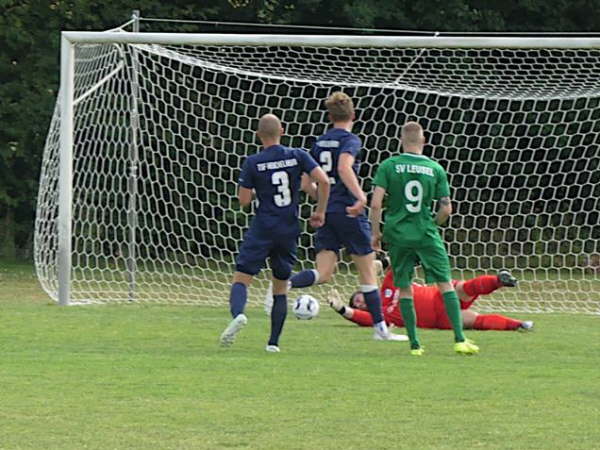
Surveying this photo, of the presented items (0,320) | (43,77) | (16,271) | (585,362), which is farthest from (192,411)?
(43,77)

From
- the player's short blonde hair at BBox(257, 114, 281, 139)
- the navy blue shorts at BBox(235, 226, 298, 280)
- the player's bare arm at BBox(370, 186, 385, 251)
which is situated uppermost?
the player's short blonde hair at BBox(257, 114, 281, 139)

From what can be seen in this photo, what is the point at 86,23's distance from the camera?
873 inches

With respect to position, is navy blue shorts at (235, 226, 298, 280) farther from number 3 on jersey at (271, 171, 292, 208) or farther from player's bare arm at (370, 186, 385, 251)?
player's bare arm at (370, 186, 385, 251)

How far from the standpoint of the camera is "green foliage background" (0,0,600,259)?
21672mm

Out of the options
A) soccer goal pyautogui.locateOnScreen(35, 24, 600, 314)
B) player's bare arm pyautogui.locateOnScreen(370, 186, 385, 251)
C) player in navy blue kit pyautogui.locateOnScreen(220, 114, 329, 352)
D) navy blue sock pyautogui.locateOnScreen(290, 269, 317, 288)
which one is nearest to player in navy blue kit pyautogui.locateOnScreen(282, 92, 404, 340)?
player's bare arm pyautogui.locateOnScreen(370, 186, 385, 251)

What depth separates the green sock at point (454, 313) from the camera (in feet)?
31.0

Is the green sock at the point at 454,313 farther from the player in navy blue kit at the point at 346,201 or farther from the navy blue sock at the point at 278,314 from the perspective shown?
the navy blue sock at the point at 278,314

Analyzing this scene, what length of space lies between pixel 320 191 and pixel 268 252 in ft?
1.69

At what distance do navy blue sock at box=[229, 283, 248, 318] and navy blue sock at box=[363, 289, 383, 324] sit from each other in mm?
1234

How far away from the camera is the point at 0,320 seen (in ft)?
37.5

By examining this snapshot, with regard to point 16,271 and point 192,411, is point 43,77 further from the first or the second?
point 192,411

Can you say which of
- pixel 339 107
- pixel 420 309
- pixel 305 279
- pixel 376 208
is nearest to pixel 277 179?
pixel 376 208

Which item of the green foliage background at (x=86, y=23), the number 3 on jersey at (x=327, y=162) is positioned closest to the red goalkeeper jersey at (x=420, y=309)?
the number 3 on jersey at (x=327, y=162)

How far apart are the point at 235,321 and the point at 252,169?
3.17ft
